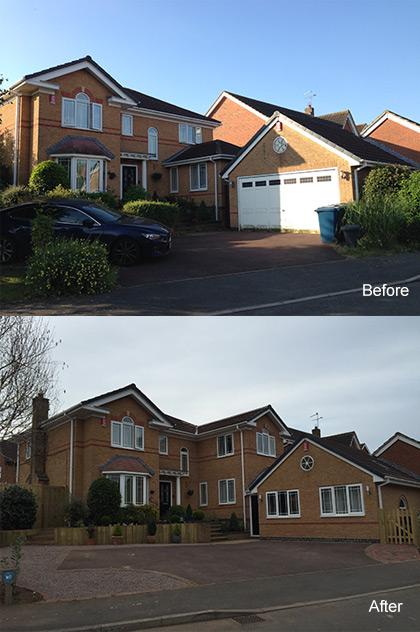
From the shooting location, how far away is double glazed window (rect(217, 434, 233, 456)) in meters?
30.6

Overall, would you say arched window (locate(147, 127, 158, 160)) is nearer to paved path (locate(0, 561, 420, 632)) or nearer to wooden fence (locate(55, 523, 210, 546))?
wooden fence (locate(55, 523, 210, 546))

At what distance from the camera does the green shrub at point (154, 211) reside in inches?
941

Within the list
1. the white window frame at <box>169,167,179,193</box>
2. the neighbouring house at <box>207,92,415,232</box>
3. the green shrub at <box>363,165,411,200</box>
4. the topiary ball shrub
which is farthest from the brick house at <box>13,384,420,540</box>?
the white window frame at <box>169,167,179,193</box>

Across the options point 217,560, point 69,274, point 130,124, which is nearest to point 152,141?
point 130,124

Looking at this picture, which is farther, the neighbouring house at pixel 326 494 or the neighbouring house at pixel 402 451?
the neighbouring house at pixel 402 451

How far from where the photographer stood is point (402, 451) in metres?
36.2

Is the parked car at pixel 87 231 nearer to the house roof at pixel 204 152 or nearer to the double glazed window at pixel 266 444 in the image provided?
the double glazed window at pixel 266 444

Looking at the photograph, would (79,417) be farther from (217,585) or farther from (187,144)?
(187,144)

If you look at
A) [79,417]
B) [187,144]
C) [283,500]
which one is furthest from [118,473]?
[187,144]

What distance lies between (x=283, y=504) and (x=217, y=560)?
382 inches

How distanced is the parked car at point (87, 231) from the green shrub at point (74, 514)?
10.0 m

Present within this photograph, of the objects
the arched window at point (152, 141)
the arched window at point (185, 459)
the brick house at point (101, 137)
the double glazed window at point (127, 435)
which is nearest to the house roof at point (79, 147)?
the brick house at point (101, 137)

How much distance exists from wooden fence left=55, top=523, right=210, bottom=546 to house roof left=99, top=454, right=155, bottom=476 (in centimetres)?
469

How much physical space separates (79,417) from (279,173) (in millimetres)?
13895
